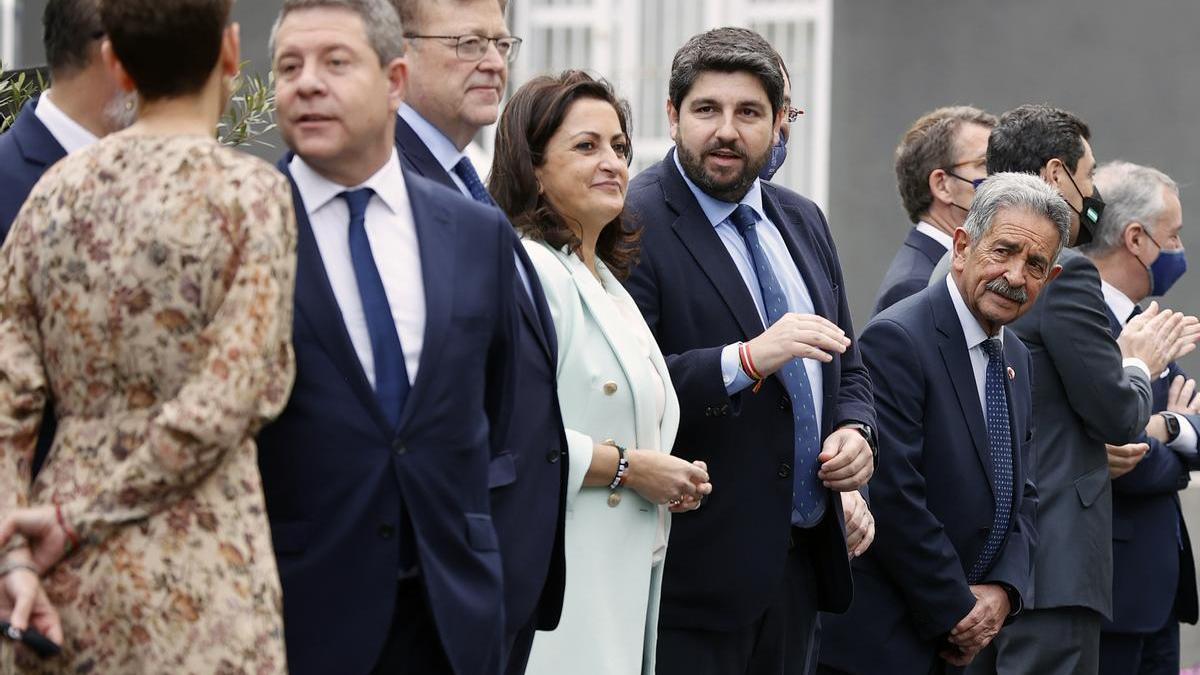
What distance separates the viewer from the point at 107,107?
3574mm

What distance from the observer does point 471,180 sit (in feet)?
13.5

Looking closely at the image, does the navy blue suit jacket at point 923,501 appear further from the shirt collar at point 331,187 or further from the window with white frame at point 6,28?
the window with white frame at point 6,28

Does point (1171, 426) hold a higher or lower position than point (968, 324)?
lower

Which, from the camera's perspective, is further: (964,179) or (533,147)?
(964,179)

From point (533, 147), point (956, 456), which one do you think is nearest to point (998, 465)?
point (956, 456)

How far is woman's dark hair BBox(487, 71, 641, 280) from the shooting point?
4438 mm

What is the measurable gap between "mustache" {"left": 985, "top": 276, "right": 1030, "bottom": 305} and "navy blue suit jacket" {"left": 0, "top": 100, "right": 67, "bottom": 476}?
2.93 meters

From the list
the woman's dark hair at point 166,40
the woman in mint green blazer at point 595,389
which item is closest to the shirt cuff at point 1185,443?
the woman in mint green blazer at point 595,389

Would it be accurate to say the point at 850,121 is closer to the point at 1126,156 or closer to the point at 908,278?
the point at 1126,156

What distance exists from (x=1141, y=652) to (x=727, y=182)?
2.70 meters

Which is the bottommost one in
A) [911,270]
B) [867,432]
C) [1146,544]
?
[1146,544]

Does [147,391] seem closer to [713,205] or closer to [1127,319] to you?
[713,205]

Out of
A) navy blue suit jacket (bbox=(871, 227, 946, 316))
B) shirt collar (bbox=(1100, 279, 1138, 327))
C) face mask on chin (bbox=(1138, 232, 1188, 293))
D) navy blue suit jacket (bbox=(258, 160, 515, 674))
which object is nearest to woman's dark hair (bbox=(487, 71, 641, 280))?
navy blue suit jacket (bbox=(258, 160, 515, 674))

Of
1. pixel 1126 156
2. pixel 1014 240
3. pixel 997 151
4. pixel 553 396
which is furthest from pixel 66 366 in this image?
pixel 1126 156
